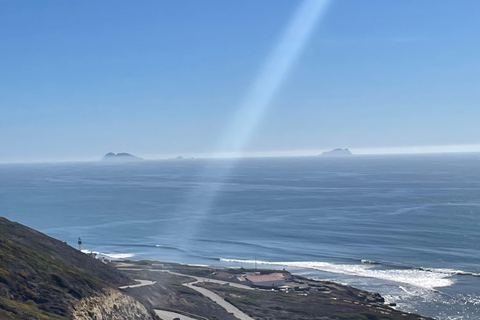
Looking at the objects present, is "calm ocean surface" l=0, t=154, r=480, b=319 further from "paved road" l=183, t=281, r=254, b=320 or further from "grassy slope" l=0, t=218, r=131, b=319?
"grassy slope" l=0, t=218, r=131, b=319

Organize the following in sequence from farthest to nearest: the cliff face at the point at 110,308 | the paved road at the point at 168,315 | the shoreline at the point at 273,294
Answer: the shoreline at the point at 273,294, the paved road at the point at 168,315, the cliff face at the point at 110,308

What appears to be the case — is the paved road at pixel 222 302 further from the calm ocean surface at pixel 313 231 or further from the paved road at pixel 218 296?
the calm ocean surface at pixel 313 231

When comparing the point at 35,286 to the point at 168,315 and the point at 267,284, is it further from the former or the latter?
the point at 267,284

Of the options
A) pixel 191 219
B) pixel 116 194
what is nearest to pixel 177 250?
pixel 191 219

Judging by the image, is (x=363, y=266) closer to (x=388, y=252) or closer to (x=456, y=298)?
(x=388, y=252)

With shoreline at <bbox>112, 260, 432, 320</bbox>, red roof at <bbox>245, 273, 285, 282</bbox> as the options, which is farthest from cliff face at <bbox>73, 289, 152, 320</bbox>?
red roof at <bbox>245, 273, 285, 282</bbox>

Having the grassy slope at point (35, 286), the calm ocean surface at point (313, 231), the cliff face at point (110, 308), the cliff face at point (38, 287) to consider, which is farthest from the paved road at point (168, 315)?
the calm ocean surface at point (313, 231)
